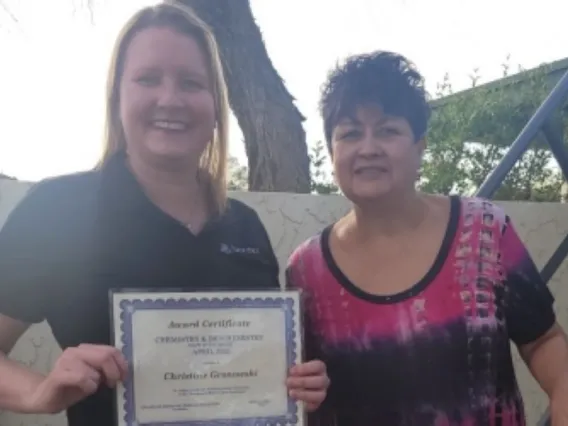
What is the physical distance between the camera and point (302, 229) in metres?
4.51

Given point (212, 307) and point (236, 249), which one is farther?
point (236, 249)

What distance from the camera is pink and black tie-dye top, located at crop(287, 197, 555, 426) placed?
73.5 inches

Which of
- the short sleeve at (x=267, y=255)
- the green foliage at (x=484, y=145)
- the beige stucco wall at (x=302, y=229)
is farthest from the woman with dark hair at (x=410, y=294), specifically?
the green foliage at (x=484, y=145)

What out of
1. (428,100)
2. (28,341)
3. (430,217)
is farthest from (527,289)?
(28,341)

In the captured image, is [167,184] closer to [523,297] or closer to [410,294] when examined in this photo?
[410,294]

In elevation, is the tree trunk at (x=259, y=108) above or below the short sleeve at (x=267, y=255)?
above

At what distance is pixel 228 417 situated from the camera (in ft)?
5.68

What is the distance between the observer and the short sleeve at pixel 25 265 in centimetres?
162

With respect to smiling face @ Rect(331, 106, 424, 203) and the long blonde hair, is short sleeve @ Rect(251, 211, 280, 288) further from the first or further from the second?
smiling face @ Rect(331, 106, 424, 203)

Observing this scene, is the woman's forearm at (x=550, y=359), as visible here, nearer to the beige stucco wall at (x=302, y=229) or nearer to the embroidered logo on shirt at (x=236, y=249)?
the embroidered logo on shirt at (x=236, y=249)

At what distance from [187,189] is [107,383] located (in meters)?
0.54

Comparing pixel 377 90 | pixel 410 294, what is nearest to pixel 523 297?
pixel 410 294

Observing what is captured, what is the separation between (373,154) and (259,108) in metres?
3.82

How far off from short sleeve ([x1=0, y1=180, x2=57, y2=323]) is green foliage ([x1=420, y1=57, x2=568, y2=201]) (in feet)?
18.2
